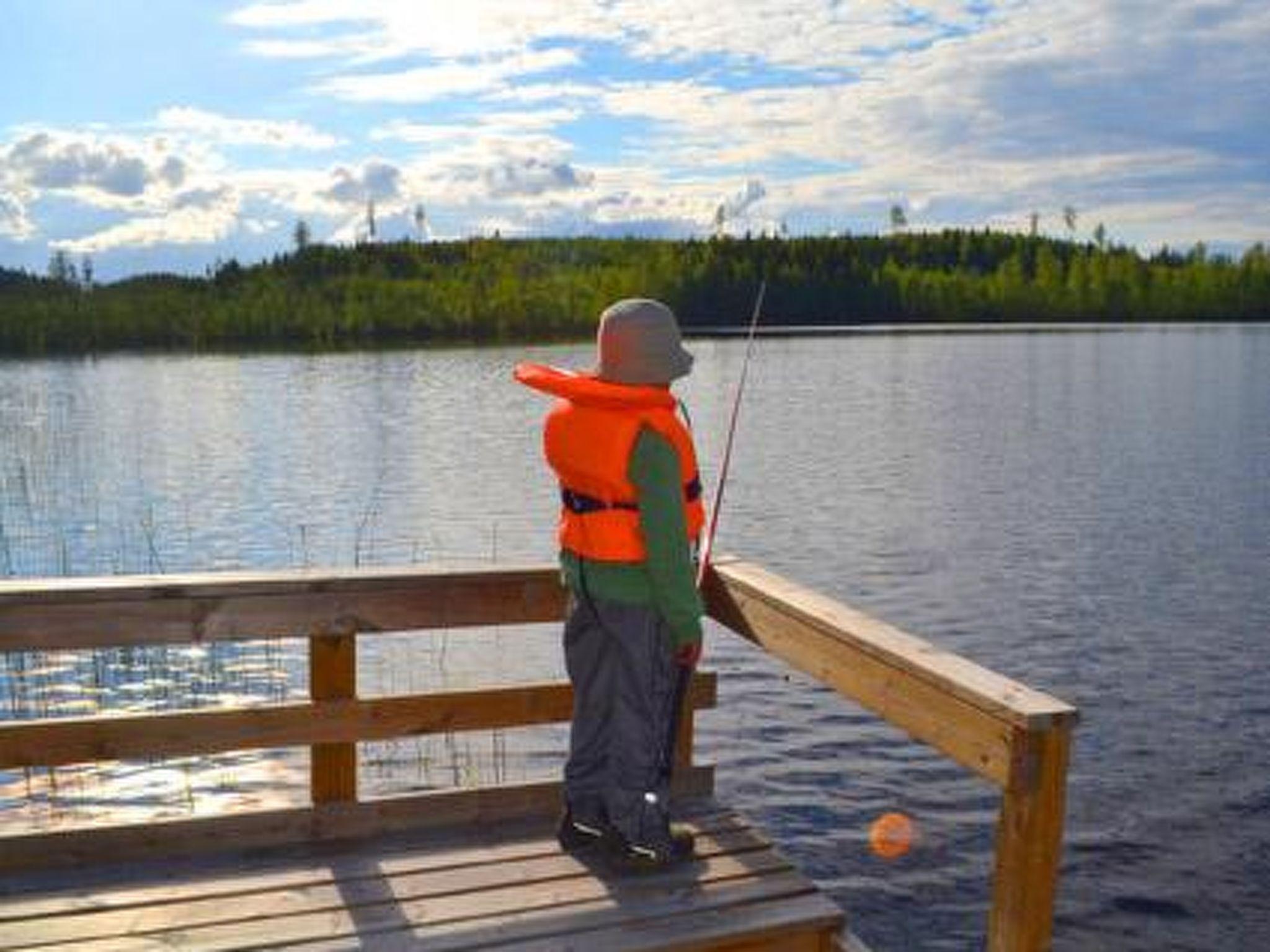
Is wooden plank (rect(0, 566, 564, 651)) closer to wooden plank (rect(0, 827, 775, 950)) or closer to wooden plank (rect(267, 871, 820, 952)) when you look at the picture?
wooden plank (rect(0, 827, 775, 950))

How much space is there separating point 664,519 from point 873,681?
2.61 feet

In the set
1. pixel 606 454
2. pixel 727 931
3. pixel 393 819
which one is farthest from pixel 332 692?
pixel 727 931

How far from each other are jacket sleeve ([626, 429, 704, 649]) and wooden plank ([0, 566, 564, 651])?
0.86 m

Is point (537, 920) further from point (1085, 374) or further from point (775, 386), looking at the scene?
point (1085, 374)

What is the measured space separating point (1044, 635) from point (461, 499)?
11.8m

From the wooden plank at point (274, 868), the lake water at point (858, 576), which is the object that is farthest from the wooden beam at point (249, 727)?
the lake water at point (858, 576)

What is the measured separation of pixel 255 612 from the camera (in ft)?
14.6

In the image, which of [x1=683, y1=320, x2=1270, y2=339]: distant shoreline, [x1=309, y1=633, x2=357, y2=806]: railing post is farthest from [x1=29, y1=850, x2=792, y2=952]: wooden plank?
[x1=683, y1=320, x2=1270, y2=339]: distant shoreline

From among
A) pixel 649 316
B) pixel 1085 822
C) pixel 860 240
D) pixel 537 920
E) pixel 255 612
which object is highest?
pixel 860 240

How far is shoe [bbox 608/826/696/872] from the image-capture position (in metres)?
4.33

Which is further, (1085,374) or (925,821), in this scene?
(1085,374)

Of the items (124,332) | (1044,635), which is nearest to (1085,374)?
(1044,635)

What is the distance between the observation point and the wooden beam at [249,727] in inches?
169

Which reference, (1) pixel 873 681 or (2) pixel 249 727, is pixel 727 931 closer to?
(1) pixel 873 681
